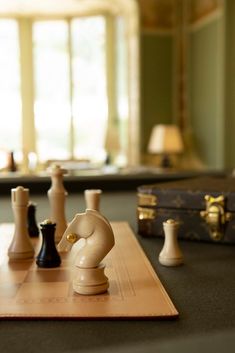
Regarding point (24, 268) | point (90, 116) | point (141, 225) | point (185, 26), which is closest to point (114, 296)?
point (24, 268)

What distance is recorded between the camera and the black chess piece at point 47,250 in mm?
1104

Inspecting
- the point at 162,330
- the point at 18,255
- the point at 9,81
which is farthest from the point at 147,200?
the point at 9,81

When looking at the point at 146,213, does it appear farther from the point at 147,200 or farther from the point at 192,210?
the point at 192,210

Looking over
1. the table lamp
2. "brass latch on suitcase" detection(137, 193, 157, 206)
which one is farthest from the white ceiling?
"brass latch on suitcase" detection(137, 193, 157, 206)

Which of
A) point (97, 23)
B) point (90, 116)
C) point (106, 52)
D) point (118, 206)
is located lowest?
point (118, 206)

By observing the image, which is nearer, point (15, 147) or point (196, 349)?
point (196, 349)

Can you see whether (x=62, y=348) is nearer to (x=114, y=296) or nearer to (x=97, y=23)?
(x=114, y=296)

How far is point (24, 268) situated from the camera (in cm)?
111

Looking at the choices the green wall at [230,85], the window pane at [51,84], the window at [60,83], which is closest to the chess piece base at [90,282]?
the green wall at [230,85]

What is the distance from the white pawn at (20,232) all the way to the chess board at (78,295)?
0.09ft

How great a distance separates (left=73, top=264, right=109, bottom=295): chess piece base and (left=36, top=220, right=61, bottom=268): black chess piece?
207mm

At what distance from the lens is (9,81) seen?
8.41 metres

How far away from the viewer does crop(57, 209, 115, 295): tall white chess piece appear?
0.89m

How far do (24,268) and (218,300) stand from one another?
0.46 m
